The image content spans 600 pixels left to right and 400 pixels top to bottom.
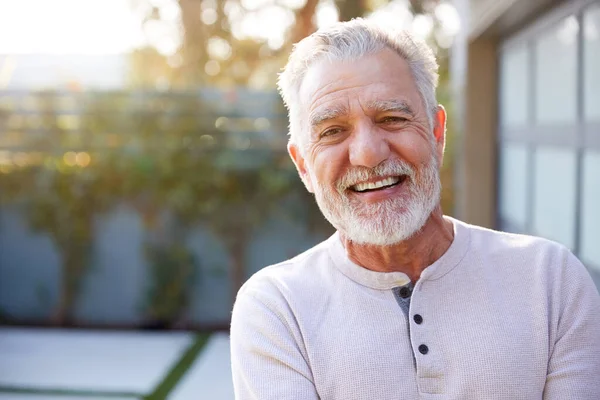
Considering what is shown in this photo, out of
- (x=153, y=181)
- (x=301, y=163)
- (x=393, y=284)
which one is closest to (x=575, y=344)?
(x=393, y=284)

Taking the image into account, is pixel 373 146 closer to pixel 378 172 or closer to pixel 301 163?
pixel 378 172

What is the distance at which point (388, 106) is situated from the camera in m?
1.56

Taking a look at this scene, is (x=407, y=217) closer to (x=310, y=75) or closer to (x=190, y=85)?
(x=310, y=75)

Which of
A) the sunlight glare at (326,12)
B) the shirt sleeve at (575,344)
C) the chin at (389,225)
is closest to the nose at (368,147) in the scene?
the chin at (389,225)

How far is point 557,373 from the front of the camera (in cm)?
145

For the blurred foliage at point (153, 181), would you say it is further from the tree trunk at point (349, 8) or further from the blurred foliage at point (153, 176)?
the tree trunk at point (349, 8)

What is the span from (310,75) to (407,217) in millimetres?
345

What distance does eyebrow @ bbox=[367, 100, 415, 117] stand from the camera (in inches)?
61.3

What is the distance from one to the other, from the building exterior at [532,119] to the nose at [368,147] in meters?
1.21

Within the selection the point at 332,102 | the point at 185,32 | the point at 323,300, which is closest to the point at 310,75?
the point at 332,102

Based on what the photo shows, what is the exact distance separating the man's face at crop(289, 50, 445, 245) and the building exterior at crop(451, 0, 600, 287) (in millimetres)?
1139

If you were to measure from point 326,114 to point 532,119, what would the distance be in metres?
2.32

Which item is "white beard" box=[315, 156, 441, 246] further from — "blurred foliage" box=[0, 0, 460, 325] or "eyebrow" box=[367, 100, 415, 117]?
"blurred foliage" box=[0, 0, 460, 325]

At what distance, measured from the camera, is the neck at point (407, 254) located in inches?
64.6
